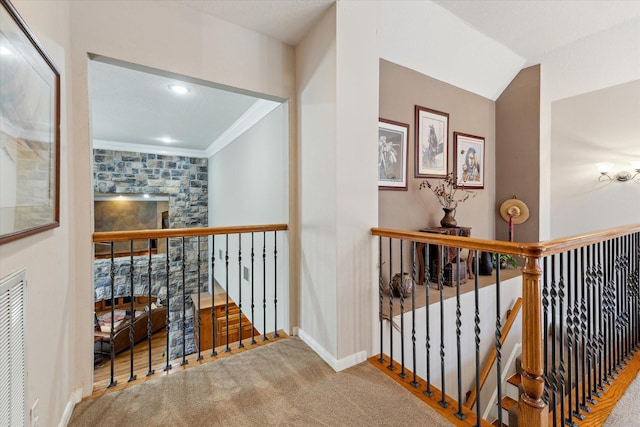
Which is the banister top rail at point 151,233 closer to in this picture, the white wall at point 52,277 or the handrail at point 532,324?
the white wall at point 52,277

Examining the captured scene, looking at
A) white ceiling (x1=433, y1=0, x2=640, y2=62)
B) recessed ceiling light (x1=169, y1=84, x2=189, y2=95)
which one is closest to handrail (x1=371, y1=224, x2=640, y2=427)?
white ceiling (x1=433, y1=0, x2=640, y2=62)

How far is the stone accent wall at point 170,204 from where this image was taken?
5047 millimetres

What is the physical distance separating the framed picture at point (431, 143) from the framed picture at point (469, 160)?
24cm

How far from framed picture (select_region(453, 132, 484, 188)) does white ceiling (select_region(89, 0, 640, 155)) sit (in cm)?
104

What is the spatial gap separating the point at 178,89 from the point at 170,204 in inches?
129

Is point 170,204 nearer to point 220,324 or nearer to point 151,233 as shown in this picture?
point 220,324

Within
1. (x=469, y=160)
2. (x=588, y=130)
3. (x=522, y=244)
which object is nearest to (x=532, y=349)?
(x=522, y=244)

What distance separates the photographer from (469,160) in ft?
11.6

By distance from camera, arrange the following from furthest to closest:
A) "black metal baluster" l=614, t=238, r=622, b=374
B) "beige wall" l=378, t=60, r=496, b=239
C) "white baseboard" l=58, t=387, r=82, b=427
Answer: "beige wall" l=378, t=60, r=496, b=239 < "black metal baluster" l=614, t=238, r=622, b=374 < "white baseboard" l=58, t=387, r=82, b=427

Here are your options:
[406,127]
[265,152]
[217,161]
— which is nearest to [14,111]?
[265,152]

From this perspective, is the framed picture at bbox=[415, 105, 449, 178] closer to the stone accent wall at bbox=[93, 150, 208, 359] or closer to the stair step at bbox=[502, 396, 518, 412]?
the stair step at bbox=[502, 396, 518, 412]

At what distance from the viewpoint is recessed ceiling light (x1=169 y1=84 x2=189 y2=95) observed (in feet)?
9.30

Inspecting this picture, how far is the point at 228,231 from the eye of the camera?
6.89 feet

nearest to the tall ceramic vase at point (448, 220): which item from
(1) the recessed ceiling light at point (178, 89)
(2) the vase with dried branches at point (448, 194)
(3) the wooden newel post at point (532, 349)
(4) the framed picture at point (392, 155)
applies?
(2) the vase with dried branches at point (448, 194)
